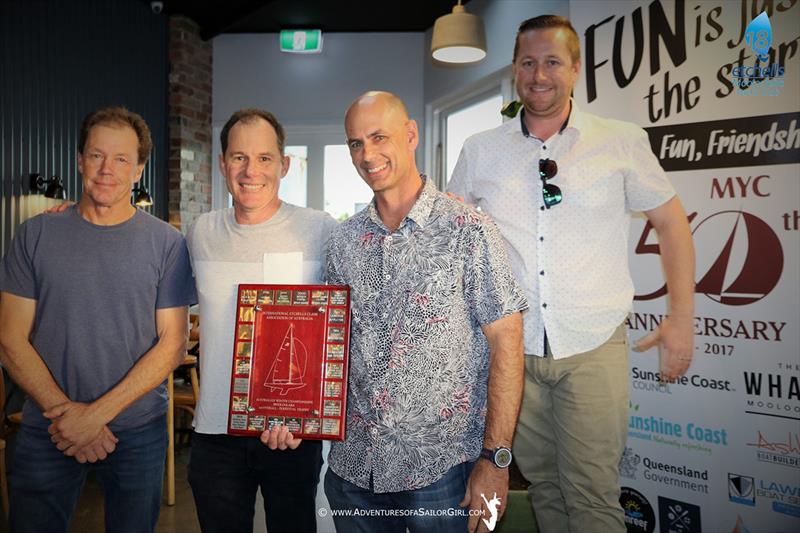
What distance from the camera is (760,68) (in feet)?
8.52

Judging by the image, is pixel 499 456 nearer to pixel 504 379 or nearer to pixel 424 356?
pixel 504 379

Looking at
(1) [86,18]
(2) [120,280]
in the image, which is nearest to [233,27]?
(1) [86,18]

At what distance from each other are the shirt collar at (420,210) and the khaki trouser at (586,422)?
771 mm

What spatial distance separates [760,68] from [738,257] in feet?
2.65

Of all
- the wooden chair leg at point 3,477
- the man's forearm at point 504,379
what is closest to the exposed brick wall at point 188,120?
the wooden chair leg at point 3,477

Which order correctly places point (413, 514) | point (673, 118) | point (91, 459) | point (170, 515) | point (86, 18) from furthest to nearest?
point (86, 18)
point (170, 515)
point (673, 118)
point (91, 459)
point (413, 514)

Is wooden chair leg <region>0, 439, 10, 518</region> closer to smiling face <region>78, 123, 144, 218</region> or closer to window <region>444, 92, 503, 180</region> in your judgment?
smiling face <region>78, 123, 144, 218</region>

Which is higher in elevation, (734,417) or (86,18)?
(86,18)

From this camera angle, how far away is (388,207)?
173 centimetres

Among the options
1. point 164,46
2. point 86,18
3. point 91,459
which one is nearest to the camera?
point 91,459

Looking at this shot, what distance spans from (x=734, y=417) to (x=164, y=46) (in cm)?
644

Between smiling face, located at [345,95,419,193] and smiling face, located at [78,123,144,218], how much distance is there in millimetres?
751

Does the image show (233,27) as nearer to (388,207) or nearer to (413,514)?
(388,207)

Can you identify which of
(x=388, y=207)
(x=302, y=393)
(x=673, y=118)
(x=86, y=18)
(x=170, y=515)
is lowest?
(x=170, y=515)
